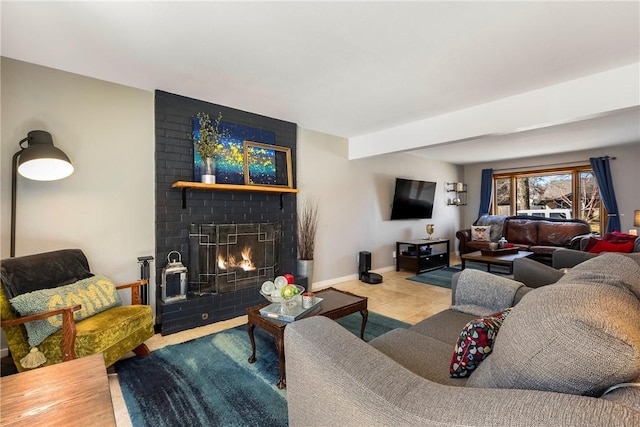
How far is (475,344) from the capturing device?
45.1 inches

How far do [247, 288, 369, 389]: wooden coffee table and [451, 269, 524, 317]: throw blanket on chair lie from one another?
0.77 meters

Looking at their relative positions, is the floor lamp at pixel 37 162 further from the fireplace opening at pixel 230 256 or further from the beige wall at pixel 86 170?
the fireplace opening at pixel 230 256

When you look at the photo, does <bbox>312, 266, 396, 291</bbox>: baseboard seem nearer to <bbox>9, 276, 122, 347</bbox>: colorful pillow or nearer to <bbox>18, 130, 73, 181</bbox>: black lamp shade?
<bbox>9, 276, 122, 347</bbox>: colorful pillow

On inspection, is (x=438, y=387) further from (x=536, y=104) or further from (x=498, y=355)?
(x=536, y=104)

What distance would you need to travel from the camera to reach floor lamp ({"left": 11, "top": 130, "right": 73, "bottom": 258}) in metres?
2.12

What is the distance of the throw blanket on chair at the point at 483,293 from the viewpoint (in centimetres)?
191

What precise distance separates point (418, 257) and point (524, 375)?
4636 mm

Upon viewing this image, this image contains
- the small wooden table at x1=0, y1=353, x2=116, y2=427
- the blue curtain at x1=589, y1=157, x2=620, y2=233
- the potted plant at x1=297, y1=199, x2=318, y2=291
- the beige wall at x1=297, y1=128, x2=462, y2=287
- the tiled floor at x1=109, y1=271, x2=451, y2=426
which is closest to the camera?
the small wooden table at x1=0, y1=353, x2=116, y2=427

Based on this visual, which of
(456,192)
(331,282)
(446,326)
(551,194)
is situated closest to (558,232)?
(551,194)

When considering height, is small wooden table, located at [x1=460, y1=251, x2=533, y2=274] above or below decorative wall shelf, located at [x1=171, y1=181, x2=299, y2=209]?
below

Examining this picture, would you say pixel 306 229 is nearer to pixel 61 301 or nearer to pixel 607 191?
pixel 61 301

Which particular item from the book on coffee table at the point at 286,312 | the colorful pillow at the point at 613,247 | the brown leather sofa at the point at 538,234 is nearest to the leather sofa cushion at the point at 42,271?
the book on coffee table at the point at 286,312

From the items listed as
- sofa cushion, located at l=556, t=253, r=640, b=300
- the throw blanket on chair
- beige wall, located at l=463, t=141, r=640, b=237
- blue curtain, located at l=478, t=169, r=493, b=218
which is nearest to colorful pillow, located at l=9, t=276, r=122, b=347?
the throw blanket on chair

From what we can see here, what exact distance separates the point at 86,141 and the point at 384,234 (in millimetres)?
4546
